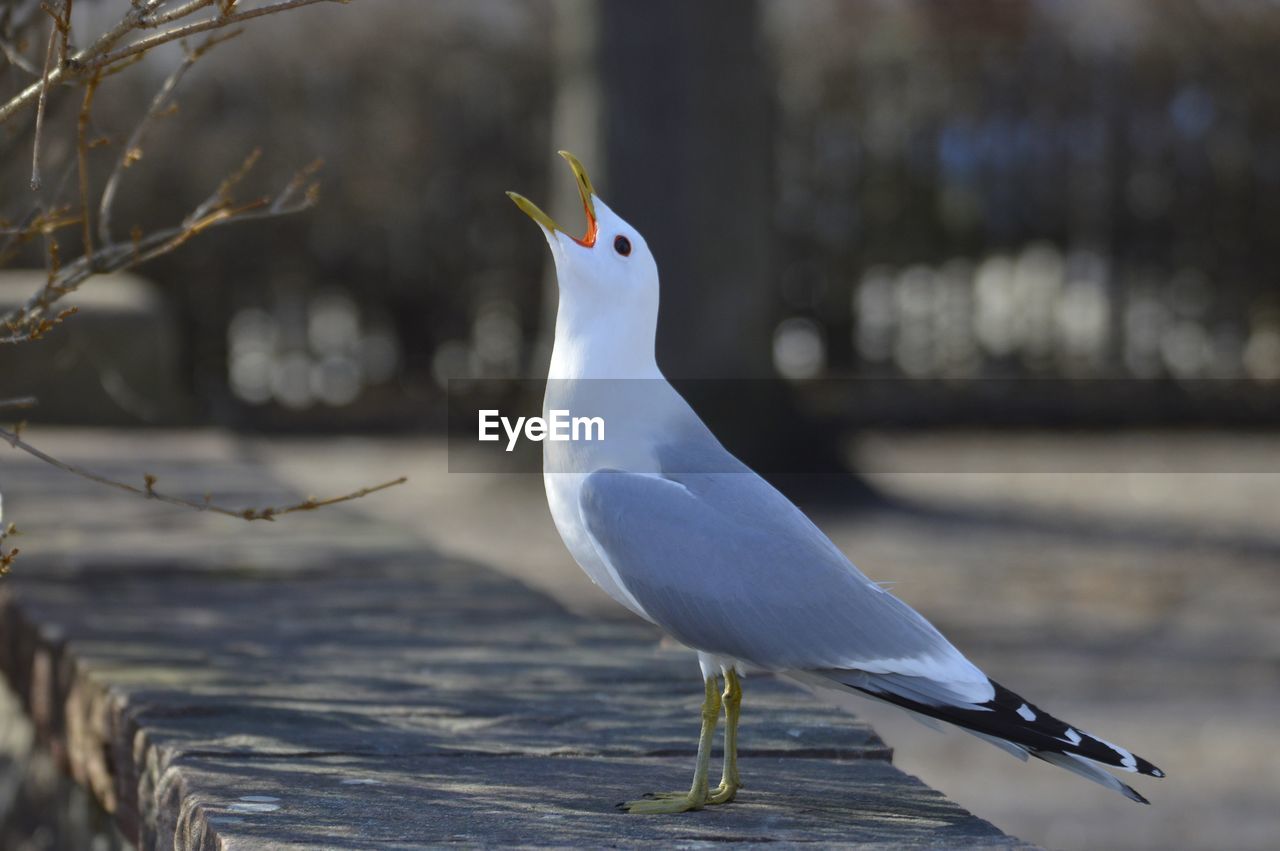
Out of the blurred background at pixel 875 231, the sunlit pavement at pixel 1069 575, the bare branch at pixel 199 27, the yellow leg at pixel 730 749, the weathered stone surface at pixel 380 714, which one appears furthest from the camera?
the blurred background at pixel 875 231

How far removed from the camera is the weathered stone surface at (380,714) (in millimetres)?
2330

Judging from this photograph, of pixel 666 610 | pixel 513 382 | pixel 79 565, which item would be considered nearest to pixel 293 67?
pixel 513 382

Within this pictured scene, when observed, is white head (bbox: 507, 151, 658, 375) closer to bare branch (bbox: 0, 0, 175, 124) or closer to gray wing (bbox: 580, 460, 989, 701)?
gray wing (bbox: 580, 460, 989, 701)

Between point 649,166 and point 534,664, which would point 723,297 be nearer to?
point 649,166

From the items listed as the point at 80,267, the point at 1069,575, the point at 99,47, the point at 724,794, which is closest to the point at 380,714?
the point at 724,794

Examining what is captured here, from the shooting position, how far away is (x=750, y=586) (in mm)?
2342

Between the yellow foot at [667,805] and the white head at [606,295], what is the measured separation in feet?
1.88

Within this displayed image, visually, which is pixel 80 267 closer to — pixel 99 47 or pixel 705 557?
pixel 99 47

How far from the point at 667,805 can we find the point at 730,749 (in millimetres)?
133

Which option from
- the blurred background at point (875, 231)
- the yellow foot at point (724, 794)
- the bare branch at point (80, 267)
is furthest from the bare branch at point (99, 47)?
the blurred background at point (875, 231)

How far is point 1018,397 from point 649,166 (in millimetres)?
4256

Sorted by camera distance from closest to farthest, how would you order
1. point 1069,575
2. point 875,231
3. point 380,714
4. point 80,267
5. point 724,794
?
point 724,794
point 80,267
point 380,714
point 1069,575
point 875,231

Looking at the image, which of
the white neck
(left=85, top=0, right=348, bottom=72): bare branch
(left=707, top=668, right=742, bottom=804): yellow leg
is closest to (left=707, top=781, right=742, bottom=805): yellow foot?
(left=707, top=668, right=742, bottom=804): yellow leg

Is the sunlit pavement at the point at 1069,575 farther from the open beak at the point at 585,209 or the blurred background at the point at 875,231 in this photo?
the open beak at the point at 585,209
